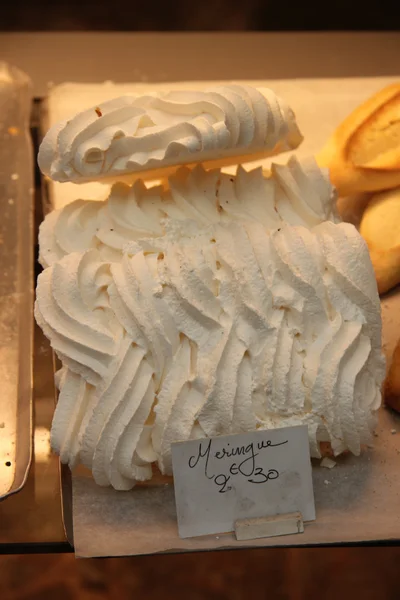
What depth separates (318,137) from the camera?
1897mm

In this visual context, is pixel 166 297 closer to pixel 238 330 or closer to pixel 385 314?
pixel 238 330

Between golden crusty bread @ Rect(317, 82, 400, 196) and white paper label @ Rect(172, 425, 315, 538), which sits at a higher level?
golden crusty bread @ Rect(317, 82, 400, 196)

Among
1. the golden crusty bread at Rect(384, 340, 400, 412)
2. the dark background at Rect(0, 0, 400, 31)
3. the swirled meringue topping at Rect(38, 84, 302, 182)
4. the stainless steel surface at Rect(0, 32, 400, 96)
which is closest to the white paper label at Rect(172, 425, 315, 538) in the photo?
the golden crusty bread at Rect(384, 340, 400, 412)

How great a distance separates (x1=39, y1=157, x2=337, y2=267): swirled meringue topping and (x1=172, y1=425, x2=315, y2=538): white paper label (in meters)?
0.34

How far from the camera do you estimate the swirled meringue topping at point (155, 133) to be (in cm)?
124

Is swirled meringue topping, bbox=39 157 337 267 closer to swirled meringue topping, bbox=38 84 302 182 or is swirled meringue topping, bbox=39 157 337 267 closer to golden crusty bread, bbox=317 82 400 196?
swirled meringue topping, bbox=38 84 302 182

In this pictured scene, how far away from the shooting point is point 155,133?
124 cm

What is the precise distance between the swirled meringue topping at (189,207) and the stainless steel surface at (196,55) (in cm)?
84

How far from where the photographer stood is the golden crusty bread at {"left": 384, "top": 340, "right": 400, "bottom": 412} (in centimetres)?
134

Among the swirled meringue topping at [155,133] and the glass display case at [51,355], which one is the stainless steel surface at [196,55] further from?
the swirled meringue topping at [155,133]

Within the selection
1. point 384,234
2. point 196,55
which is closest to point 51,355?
point 384,234

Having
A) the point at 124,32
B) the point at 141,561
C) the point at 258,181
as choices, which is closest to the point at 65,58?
the point at 124,32

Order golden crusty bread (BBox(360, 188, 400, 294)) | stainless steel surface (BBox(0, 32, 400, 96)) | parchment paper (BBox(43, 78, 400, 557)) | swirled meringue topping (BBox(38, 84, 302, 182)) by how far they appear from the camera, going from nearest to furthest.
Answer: parchment paper (BBox(43, 78, 400, 557)), swirled meringue topping (BBox(38, 84, 302, 182)), golden crusty bread (BBox(360, 188, 400, 294)), stainless steel surface (BBox(0, 32, 400, 96))

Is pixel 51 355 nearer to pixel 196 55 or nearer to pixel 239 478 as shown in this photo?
pixel 239 478
